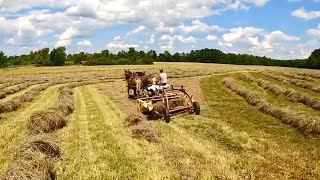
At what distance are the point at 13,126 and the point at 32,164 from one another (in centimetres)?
756

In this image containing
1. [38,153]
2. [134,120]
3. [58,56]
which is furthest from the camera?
[58,56]

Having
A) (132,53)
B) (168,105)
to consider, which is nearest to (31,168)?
(168,105)

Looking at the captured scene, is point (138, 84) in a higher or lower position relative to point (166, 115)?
higher

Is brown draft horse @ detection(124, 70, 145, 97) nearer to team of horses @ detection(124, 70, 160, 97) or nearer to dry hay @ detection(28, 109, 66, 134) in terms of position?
team of horses @ detection(124, 70, 160, 97)

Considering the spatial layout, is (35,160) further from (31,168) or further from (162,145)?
(162,145)

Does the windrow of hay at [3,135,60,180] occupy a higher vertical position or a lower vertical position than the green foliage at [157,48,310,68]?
higher

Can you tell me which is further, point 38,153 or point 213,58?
point 213,58

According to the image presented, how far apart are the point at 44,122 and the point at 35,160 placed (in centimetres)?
528

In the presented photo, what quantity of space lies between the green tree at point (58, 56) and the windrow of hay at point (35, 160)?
114m

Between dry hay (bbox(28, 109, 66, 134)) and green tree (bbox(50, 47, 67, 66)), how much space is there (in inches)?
4308

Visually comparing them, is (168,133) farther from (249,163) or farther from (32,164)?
(32,164)

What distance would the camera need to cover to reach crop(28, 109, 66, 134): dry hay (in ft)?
47.1

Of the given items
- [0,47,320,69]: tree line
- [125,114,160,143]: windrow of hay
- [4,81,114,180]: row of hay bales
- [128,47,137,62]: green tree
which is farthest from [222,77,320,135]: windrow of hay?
[128,47,137,62]: green tree

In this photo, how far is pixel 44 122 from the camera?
14609mm
